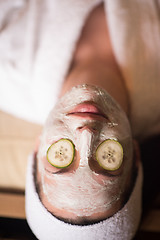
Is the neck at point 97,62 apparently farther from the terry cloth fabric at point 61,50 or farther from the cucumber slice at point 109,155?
the cucumber slice at point 109,155

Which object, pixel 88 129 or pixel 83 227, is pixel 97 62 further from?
pixel 83 227

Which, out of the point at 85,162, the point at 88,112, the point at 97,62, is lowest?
the point at 85,162

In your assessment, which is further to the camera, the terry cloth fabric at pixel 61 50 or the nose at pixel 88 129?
the terry cloth fabric at pixel 61 50

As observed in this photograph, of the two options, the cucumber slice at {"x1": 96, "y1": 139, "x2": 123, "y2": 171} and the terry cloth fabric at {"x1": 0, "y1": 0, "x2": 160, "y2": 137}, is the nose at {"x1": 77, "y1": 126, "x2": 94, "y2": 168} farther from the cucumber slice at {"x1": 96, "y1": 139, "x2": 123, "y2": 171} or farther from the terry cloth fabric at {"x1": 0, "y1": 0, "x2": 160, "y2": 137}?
the terry cloth fabric at {"x1": 0, "y1": 0, "x2": 160, "y2": 137}

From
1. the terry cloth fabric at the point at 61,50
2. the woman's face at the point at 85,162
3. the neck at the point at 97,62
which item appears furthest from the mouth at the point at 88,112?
the terry cloth fabric at the point at 61,50

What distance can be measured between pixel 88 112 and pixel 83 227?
10.6 inches

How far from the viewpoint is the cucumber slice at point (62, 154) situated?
553mm

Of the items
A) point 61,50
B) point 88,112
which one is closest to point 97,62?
point 61,50

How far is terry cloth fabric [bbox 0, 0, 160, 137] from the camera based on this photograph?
0.92 m

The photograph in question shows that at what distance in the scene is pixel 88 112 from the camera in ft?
1.98

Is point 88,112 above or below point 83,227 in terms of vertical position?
above

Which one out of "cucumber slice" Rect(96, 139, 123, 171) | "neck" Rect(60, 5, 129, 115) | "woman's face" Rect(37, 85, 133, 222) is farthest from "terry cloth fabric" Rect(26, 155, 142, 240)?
"neck" Rect(60, 5, 129, 115)

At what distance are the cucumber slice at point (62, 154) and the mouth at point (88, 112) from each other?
3.0 inches

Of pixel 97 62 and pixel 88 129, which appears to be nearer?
pixel 88 129
